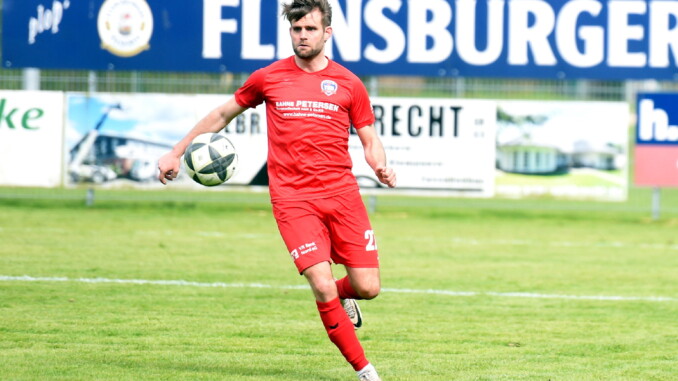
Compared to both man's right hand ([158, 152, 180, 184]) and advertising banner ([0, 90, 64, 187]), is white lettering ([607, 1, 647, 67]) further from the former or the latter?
man's right hand ([158, 152, 180, 184])

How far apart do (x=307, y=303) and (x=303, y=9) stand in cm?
366

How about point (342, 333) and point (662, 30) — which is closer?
point (342, 333)

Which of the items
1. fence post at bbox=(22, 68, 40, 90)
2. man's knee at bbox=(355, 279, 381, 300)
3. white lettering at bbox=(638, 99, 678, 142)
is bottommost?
man's knee at bbox=(355, 279, 381, 300)

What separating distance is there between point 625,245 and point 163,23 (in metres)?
8.17

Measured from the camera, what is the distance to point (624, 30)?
18.0m

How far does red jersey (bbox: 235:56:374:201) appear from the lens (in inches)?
254

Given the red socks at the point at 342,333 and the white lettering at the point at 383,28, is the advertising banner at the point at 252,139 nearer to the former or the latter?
the white lettering at the point at 383,28

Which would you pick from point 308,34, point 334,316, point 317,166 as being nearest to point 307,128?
point 317,166

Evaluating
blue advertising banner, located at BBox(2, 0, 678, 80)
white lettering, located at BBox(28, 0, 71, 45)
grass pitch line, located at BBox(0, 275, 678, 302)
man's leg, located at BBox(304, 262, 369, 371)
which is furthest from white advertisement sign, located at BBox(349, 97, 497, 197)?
man's leg, located at BBox(304, 262, 369, 371)

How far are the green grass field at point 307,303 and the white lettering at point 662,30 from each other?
301 cm

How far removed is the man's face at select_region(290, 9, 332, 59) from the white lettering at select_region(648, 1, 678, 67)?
498 inches

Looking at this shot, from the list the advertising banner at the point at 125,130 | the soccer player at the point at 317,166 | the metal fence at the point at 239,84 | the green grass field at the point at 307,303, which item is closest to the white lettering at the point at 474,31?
the metal fence at the point at 239,84

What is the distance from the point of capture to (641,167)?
57.4ft

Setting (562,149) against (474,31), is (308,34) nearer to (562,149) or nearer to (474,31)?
(562,149)
